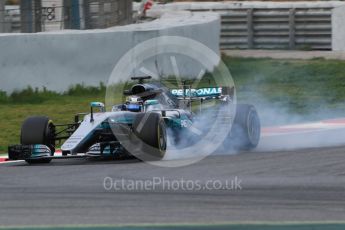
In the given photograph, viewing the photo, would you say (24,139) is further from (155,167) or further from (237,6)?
(237,6)

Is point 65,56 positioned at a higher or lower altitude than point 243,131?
higher

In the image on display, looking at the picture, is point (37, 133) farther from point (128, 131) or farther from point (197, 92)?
point (197, 92)

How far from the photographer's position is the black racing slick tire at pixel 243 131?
1228 cm

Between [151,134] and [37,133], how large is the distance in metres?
1.34

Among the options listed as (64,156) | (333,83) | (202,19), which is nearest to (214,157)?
(64,156)

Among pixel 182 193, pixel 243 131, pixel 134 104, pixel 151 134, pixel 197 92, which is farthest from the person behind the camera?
pixel 197 92

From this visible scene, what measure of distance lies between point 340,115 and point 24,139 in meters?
6.03

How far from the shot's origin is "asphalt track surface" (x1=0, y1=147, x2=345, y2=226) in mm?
8141

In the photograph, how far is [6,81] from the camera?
15.9 metres

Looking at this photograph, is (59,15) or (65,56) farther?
(59,15)

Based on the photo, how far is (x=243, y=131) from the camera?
12.3m
